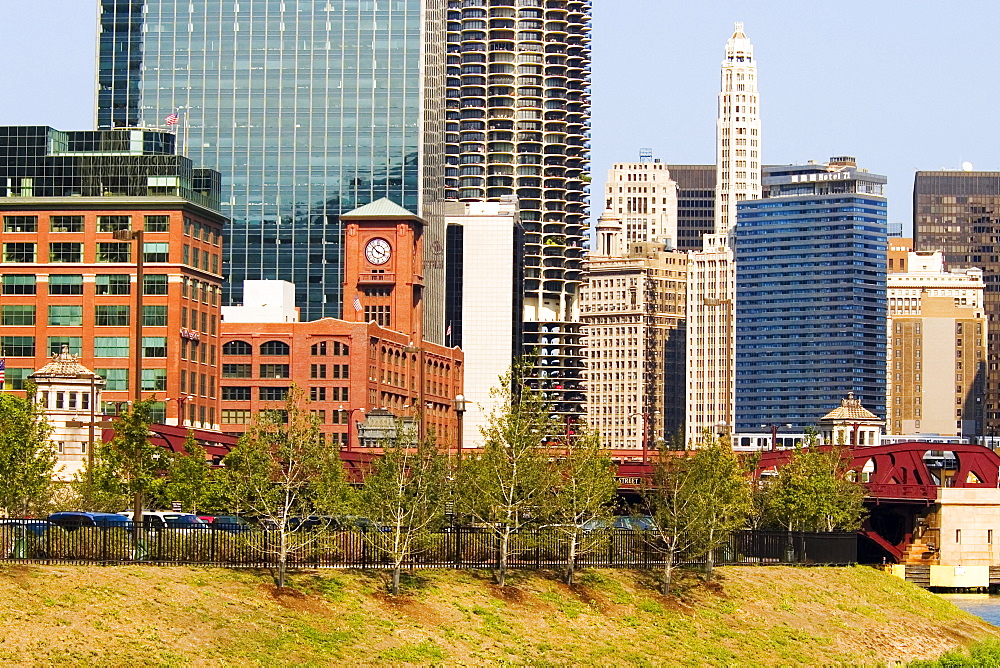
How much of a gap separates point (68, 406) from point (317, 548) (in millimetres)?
57978

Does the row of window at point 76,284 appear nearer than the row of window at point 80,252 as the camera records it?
Yes

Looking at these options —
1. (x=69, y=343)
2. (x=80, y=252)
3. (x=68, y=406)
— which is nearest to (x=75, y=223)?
(x=80, y=252)

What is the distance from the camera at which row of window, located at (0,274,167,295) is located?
182250 mm

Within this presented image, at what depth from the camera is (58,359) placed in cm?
13750

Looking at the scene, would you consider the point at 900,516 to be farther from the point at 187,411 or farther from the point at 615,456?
the point at 187,411

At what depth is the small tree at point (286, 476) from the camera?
3017 inches

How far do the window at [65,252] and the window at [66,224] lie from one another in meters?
1.44

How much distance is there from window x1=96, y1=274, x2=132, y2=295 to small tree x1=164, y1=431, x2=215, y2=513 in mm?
70544

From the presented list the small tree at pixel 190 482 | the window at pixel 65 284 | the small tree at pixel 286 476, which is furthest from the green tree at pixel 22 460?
the window at pixel 65 284

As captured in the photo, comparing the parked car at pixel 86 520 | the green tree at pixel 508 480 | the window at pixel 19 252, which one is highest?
the window at pixel 19 252

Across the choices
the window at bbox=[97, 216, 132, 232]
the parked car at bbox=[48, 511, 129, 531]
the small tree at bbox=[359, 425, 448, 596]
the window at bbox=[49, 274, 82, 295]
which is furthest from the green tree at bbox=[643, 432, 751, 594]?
the window at bbox=[49, 274, 82, 295]

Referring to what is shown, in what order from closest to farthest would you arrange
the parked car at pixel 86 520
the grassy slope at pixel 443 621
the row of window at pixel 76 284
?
the grassy slope at pixel 443 621 → the parked car at pixel 86 520 → the row of window at pixel 76 284

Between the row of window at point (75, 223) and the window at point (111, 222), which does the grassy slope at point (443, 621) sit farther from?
the window at point (111, 222)

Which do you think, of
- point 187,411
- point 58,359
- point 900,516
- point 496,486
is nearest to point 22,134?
point 187,411
